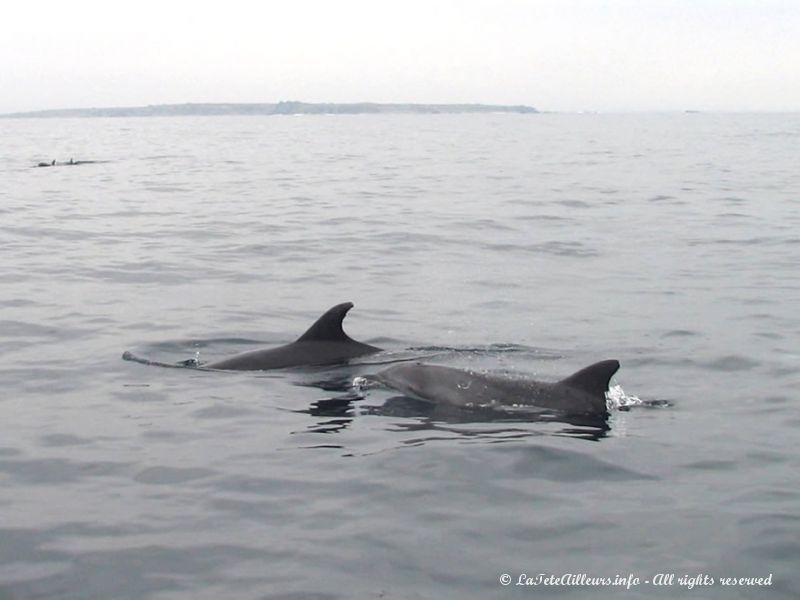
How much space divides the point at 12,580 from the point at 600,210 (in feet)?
78.1

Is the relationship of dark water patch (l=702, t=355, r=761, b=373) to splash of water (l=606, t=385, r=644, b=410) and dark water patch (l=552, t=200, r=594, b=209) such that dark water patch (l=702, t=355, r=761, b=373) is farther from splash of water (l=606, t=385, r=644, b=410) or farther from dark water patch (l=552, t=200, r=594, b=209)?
dark water patch (l=552, t=200, r=594, b=209)

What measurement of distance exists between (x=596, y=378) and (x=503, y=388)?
955mm

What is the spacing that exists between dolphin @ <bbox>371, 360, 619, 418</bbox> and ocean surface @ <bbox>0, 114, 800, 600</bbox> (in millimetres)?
273

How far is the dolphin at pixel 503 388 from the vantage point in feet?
32.8

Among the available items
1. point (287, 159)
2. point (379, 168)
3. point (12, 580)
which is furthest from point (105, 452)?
point (287, 159)

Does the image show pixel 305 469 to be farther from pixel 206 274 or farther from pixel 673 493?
pixel 206 274

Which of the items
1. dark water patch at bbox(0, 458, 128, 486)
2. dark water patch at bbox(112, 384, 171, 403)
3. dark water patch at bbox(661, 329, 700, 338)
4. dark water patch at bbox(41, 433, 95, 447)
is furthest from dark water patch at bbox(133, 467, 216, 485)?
dark water patch at bbox(661, 329, 700, 338)

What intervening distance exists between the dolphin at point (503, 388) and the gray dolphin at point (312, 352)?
1062 millimetres

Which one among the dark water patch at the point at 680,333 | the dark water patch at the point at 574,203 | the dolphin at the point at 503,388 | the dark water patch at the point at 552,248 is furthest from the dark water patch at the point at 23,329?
the dark water patch at the point at 574,203

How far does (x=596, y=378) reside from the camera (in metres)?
9.94

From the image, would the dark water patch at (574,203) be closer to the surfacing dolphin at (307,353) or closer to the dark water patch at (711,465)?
the surfacing dolphin at (307,353)

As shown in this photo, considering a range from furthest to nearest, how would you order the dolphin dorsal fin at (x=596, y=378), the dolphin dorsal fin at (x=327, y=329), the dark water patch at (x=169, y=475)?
the dolphin dorsal fin at (x=327, y=329) → the dolphin dorsal fin at (x=596, y=378) → the dark water patch at (x=169, y=475)

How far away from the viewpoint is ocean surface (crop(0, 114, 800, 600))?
6711 mm

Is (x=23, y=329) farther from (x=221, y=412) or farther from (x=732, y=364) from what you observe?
(x=732, y=364)
